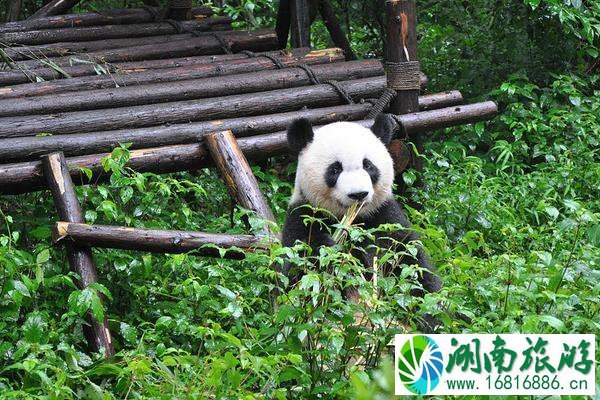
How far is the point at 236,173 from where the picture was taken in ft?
17.7

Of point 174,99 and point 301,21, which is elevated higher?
point 301,21

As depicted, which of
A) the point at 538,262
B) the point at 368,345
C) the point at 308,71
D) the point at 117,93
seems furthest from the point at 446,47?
the point at 368,345

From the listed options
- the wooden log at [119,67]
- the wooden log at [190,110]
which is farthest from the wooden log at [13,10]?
the wooden log at [190,110]

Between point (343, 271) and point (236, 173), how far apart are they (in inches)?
86.0

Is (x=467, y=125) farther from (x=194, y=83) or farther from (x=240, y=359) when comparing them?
(x=240, y=359)

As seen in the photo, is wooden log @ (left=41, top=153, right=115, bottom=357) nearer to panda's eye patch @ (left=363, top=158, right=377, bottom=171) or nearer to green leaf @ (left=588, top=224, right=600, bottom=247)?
panda's eye patch @ (left=363, top=158, right=377, bottom=171)

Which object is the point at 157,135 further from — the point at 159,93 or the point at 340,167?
the point at 340,167

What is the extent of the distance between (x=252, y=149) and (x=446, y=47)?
363 cm

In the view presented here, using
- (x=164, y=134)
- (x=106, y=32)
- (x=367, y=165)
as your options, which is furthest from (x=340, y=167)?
(x=106, y=32)

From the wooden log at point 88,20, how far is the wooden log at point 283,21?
0.87 m

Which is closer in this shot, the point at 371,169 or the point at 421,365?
the point at 421,365

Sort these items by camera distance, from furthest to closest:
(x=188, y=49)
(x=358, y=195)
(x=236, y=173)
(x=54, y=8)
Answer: (x=54, y=8) < (x=188, y=49) < (x=236, y=173) < (x=358, y=195)

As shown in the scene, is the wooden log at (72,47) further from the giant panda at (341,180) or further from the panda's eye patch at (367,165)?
the panda's eye patch at (367,165)

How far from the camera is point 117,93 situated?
6.33 metres
